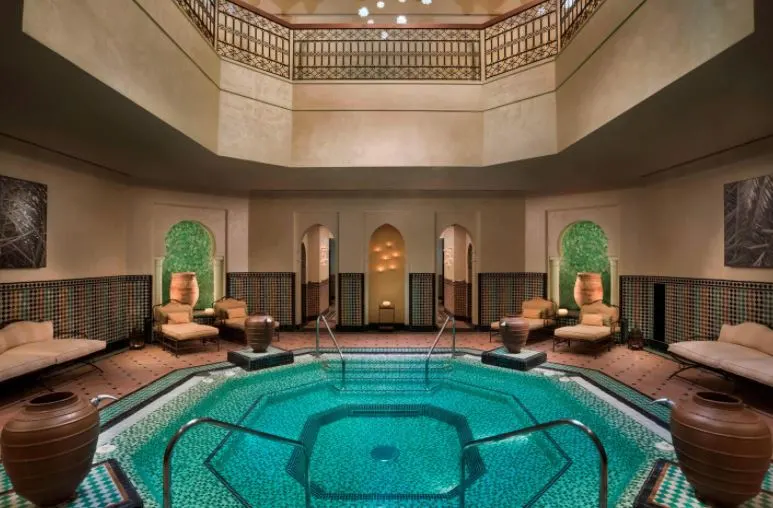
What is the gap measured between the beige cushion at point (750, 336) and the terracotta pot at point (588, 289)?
2.80 metres

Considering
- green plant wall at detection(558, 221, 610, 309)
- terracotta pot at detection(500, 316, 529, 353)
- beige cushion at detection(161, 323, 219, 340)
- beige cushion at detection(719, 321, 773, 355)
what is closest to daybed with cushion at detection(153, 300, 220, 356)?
beige cushion at detection(161, 323, 219, 340)

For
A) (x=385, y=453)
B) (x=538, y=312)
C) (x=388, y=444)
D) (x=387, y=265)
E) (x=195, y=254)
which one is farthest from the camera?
(x=387, y=265)

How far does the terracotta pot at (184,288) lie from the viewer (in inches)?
353

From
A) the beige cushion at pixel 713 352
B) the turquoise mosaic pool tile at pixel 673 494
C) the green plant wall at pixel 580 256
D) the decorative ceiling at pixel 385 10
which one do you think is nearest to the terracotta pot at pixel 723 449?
the turquoise mosaic pool tile at pixel 673 494

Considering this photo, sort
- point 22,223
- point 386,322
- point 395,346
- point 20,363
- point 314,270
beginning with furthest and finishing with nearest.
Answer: point 314,270
point 386,322
point 395,346
point 22,223
point 20,363

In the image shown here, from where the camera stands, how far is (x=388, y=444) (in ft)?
14.9

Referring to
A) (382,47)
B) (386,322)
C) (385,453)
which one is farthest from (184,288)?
(385,453)

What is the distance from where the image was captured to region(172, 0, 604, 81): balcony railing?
6895 millimetres

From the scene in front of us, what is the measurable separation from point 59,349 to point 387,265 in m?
7.33

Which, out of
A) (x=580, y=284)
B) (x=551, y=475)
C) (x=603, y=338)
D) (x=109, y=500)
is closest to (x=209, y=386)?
(x=109, y=500)

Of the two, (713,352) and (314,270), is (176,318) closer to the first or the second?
(314,270)

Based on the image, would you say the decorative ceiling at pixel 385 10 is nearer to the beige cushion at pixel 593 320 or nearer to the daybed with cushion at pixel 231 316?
the daybed with cushion at pixel 231 316

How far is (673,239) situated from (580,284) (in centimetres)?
210

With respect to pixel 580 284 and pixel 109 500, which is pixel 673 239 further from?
pixel 109 500
